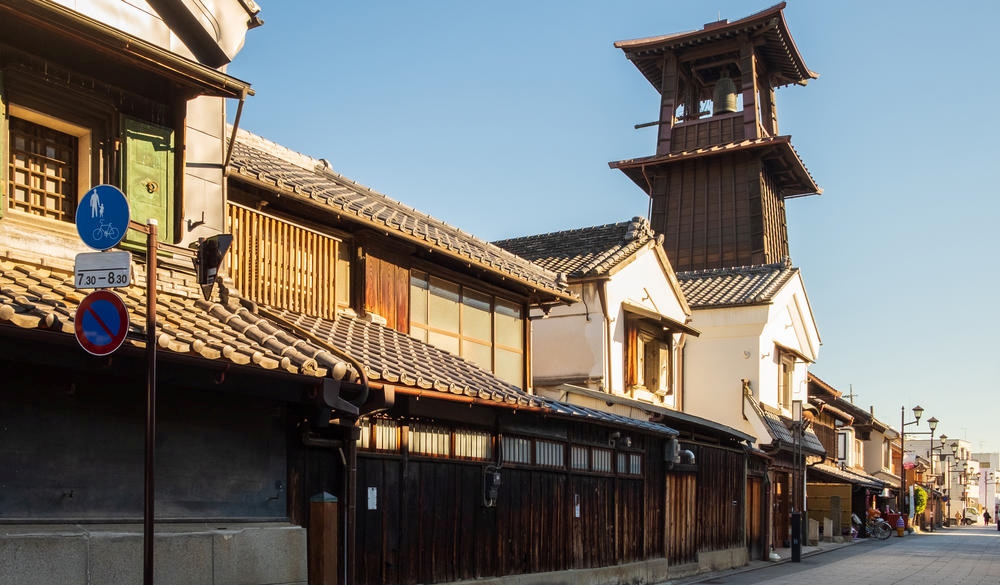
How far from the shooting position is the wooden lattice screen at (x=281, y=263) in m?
14.0

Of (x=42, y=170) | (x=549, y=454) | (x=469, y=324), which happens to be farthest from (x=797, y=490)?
(x=42, y=170)

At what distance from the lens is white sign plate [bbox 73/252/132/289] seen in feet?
25.1

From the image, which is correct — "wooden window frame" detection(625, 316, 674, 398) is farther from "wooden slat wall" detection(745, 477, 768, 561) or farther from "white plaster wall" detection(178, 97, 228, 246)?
"white plaster wall" detection(178, 97, 228, 246)

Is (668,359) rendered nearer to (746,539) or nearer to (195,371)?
(746,539)

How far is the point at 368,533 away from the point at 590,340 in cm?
1448

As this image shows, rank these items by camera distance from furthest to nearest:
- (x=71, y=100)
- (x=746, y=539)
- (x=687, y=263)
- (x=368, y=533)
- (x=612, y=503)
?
1. (x=687, y=263)
2. (x=746, y=539)
3. (x=612, y=503)
4. (x=368, y=533)
5. (x=71, y=100)

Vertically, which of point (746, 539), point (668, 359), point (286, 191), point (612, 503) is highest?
point (286, 191)

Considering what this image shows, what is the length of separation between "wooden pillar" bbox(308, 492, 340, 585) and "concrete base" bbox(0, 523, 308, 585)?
0.25 metres

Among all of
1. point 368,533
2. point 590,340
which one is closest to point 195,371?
point 368,533

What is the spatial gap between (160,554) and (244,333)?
2523 mm

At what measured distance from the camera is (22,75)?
10570 millimetres

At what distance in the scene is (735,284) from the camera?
39062 millimetres

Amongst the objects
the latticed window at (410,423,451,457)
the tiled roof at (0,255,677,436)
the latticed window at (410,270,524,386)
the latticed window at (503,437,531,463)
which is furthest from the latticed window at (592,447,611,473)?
the latticed window at (410,423,451,457)

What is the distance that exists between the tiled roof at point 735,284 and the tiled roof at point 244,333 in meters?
22.4
